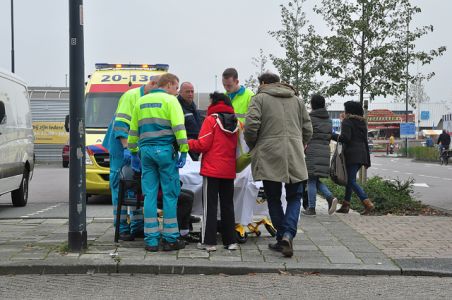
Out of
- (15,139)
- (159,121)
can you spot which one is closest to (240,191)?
(159,121)

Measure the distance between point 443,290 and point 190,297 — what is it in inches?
87.7

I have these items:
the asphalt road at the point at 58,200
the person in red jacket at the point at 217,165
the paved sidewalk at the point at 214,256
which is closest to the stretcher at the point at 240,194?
the paved sidewalk at the point at 214,256

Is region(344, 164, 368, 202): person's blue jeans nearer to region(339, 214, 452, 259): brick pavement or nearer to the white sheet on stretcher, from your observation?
region(339, 214, 452, 259): brick pavement

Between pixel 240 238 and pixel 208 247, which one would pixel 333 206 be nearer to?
pixel 240 238

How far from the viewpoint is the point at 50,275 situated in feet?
19.5

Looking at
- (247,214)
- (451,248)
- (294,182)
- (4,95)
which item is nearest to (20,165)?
(4,95)

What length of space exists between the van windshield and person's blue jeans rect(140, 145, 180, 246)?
6.32 metres

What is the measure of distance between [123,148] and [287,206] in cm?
205

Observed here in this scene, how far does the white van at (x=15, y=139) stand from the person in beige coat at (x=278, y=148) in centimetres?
513

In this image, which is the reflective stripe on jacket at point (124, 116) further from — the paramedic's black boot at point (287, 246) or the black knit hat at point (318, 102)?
the black knit hat at point (318, 102)

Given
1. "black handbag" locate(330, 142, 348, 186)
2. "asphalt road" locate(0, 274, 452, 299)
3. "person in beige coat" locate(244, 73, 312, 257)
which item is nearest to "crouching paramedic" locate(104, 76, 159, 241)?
"person in beige coat" locate(244, 73, 312, 257)

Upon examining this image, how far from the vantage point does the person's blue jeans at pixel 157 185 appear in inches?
259

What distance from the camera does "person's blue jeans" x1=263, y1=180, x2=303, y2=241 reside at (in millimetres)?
6727

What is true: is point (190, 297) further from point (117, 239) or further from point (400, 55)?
point (400, 55)
